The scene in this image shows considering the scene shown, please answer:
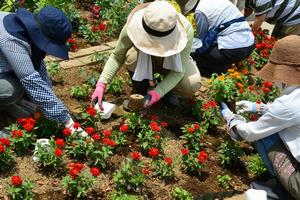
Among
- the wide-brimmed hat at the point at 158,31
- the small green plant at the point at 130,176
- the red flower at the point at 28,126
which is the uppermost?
the wide-brimmed hat at the point at 158,31

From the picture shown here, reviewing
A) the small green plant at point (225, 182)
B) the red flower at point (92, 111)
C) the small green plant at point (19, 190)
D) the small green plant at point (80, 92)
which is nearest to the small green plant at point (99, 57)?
the small green plant at point (80, 92)

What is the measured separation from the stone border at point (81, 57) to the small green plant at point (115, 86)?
58cm

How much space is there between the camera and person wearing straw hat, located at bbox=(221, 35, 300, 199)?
3.28 metres

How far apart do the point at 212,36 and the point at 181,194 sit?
2.41 meters

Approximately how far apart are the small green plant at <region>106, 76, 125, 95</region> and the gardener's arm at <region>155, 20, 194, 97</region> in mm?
713

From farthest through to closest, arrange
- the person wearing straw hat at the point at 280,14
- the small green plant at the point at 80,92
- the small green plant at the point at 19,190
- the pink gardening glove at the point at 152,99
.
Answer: the person wearing straw hat at the point at 280,14 → the small green plant at the point at 80,92 → the pink gardening glove at the point at 152,99 → the small green plant at the point at 19,190

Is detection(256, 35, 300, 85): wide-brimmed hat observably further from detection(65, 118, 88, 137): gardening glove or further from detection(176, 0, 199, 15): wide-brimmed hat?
detection(176, 0, 199, 15): wide-brimmed hat

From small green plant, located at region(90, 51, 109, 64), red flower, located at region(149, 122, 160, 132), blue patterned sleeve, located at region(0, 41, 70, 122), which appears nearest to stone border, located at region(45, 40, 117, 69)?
small green plant, located at region(90, 51, 109, 64)

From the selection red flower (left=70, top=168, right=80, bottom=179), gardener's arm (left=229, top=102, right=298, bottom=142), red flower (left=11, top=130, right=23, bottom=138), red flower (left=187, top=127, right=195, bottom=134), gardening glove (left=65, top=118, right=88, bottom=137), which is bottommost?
red flower (left=187, top=127, right=195, bottom=134)

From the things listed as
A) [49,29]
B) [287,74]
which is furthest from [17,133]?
[287,74]

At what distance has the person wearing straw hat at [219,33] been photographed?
516 centimetres

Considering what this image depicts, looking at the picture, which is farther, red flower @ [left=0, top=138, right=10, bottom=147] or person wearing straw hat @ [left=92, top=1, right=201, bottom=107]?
person wearing straw hat @ [left=92, top=1, right=201, bottom=107]

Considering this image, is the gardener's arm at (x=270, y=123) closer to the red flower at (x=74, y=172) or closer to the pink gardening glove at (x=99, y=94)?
the pink gardening glove at (x=99, y=94)

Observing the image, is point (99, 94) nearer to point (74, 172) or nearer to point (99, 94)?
point (99, 94)
